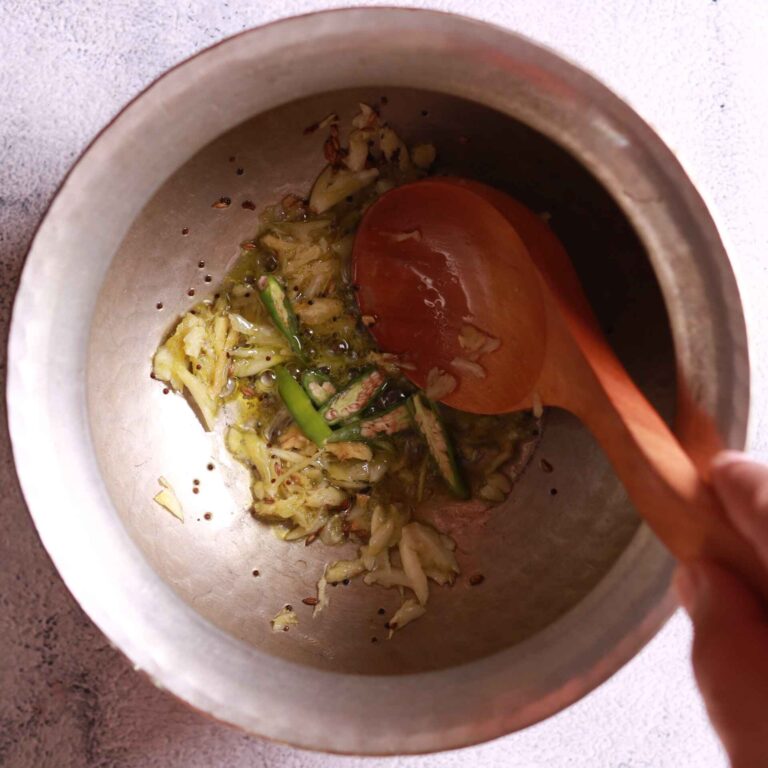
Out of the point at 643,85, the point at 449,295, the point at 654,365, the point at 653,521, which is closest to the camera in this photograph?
the point at 653,521

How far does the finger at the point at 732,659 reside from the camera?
2.06ft

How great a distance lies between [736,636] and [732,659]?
2 cm

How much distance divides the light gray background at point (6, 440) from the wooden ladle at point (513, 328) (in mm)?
244

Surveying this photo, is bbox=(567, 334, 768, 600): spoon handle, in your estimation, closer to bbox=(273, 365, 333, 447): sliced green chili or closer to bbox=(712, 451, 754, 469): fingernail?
bbox=(712, 451, 754, 469): fingernail

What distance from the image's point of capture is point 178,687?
77 cm

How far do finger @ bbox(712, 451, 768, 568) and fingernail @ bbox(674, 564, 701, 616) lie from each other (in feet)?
0.16

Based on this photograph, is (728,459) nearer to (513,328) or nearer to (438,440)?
(513,328)

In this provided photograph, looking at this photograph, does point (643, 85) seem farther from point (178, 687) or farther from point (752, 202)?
point (178, 687)

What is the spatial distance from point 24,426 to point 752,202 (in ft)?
2.95

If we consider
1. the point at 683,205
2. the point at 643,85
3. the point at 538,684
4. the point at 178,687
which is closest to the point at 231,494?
the point at 178,687

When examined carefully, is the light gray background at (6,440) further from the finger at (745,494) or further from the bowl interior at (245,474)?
the finger at (745,494)

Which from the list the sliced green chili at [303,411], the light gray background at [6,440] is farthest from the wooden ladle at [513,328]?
the light gray background at [6,440]

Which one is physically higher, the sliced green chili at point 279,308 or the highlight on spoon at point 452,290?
the highlight on spoon at point 452,290

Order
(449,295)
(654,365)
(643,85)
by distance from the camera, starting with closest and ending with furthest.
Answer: (654,365), (449,295), (643,85)
